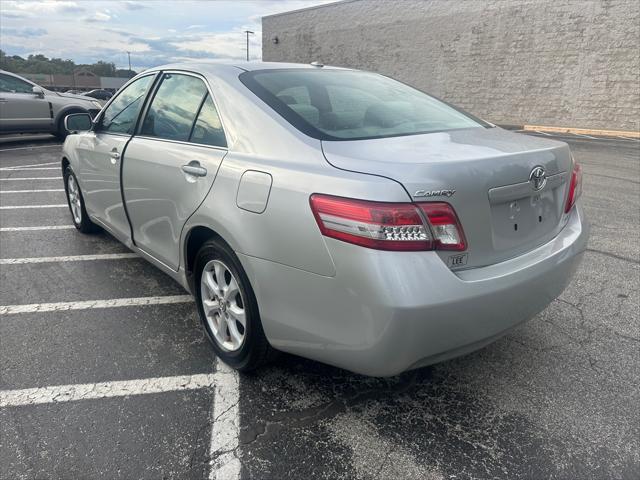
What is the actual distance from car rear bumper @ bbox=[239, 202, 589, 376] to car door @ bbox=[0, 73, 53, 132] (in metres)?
11.3

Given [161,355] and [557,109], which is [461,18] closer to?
[557,109]

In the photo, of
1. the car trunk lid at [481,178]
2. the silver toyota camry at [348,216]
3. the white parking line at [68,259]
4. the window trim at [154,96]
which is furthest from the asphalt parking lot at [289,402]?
the window trim at [154,96]

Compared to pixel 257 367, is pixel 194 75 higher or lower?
higher

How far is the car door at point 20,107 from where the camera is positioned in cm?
1097

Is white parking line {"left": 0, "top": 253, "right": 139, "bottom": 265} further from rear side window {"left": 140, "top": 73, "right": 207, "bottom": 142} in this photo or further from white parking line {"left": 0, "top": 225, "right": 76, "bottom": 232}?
rear side window {"left": 140, "top": 73, "right": 207, "bottom": 142}

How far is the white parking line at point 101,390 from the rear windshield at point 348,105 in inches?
56.6

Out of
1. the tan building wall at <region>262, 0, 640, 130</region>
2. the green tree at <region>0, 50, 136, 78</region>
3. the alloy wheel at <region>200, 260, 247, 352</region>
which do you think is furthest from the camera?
the green tree at <region>0, 50, 136, 78</region>

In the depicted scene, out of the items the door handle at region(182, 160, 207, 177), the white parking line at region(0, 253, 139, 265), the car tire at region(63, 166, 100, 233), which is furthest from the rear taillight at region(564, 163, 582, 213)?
the car tire at region(63, 166, 100, 233)

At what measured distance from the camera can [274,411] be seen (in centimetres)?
237

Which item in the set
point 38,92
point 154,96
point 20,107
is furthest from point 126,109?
point 38,92

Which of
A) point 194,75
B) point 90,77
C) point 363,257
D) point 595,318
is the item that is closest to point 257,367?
point 363,257

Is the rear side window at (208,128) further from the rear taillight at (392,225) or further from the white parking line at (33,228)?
the white parking line at (33,228)

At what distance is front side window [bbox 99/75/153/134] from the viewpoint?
11.8ft

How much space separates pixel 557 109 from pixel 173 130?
18894 mm
